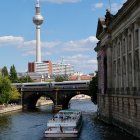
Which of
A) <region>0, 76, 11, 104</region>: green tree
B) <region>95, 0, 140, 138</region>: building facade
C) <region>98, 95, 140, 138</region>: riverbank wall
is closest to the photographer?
<region>98, 95, 140, 138</region>: riverbank wall

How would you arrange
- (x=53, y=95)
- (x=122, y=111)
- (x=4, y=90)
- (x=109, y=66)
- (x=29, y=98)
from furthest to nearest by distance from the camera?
1. (x=29, y=98)
2. (x=53, y=95)
3. (x=4, y=90)
4. (x=109, y=66)
5. (x=122, y=111)

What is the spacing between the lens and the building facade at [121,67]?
240ft

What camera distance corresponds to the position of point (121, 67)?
8669 centimetres

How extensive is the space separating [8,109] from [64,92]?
29.6 m

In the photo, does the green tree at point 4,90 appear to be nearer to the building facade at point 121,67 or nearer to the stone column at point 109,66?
the building facade at point 121,67

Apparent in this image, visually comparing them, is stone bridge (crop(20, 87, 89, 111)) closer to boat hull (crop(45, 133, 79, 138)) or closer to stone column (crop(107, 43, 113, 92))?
stone column (crop(107, 43, 113, 92))

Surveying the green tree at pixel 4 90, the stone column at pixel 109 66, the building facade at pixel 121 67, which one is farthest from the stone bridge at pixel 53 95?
the stone column at pixel 109 66

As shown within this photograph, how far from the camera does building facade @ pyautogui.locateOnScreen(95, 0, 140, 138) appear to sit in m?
73.2

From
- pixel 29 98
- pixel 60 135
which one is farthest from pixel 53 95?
pixel 60 135

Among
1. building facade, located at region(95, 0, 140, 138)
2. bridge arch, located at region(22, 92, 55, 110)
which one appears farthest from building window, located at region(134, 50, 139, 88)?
bridge arch, located at region(22, 92, 55, 110)

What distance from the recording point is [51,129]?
78.4m

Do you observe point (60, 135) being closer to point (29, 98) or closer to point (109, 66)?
point (109, 66)

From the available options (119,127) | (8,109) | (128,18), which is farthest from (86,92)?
(128,18)

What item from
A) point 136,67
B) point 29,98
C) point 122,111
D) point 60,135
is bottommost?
point 60,135
